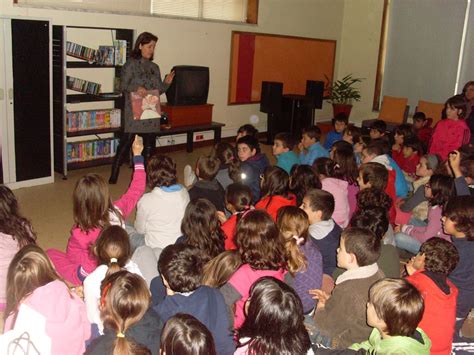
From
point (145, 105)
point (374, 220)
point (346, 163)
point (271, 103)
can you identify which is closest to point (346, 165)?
point (346, 163)

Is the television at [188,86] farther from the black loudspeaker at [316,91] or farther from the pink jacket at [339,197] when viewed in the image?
the pink jacket at [339,197]

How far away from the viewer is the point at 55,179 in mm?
6148

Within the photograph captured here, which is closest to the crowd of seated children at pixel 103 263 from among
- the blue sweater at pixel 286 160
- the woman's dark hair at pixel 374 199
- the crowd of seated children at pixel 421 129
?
the woman's dark hair at pixel 374 199

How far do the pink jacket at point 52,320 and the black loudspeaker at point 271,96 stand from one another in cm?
686

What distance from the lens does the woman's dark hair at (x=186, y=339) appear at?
5.32ft

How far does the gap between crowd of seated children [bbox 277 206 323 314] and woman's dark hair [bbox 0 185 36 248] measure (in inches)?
56.8

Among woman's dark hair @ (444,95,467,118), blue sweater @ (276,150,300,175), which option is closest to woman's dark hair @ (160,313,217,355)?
blue sweater @ (276,150,300,175)

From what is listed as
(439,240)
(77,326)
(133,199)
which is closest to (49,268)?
(77,326)

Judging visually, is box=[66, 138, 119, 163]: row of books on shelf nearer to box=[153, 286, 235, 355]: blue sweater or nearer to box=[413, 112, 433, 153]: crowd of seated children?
box=[413, 112, 433, 153]: crowd of seated children

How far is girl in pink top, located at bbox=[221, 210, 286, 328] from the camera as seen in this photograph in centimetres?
247

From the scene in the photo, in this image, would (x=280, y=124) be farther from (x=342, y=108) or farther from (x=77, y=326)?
(x=77, y=326)

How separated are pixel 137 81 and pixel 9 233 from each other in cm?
326

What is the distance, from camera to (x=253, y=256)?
2.59m

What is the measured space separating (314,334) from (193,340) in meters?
1.05
